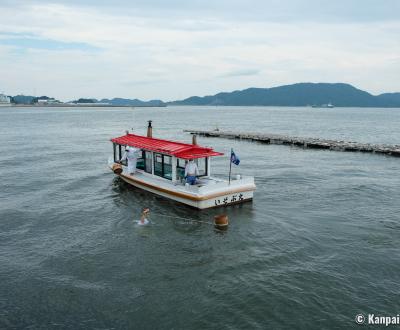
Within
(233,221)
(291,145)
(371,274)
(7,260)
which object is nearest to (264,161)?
(291,145)

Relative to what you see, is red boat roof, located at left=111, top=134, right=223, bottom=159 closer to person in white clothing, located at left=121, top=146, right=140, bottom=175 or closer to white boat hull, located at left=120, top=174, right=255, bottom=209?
person in white clothing, located at left=121, top=146, right=140, bottom=175

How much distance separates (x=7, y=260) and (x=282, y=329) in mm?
13294

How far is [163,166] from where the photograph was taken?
95.8 ft

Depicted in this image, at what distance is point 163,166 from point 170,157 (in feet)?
3.97

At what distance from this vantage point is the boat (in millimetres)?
25806

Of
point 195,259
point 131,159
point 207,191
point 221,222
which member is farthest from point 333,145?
point 195,259

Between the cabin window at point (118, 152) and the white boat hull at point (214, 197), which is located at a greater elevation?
the cabin window at point (118, 152)

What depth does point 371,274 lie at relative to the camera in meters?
→ 17.1

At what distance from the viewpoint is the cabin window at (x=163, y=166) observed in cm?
2878

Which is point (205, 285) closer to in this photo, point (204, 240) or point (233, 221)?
point (204, 240)

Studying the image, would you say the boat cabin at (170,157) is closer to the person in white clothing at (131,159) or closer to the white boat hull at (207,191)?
the person in white clothing at (131,159)

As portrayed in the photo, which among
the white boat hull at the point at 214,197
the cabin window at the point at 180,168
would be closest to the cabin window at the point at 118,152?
the white boat hull at the point at 214,197

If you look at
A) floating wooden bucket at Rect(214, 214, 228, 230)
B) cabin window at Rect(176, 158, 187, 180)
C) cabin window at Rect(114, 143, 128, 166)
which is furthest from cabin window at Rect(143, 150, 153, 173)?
floating wooden bucket at Rect(214, 214, 228, 230)

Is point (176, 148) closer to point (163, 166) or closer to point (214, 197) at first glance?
point (163, 166)
